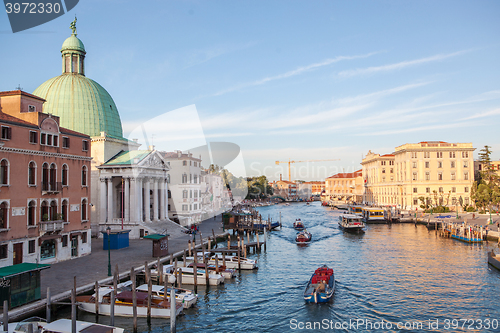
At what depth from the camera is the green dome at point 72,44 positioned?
173 feet

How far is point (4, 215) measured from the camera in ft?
94.7

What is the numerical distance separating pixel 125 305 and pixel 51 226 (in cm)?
1227

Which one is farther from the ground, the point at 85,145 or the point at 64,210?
the point at 85,145

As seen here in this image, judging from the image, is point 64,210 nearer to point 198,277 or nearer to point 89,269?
point 89,269

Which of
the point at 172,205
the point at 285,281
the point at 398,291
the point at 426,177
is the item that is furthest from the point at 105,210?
the point at 426,177

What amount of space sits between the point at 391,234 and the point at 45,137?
176 ft

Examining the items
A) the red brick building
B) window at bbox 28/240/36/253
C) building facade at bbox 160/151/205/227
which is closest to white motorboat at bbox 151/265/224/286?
the red brick building

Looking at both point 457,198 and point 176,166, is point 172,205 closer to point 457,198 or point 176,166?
point 176,166

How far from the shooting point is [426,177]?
321 feet

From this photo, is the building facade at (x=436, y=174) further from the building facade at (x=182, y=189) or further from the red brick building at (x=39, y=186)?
the red brick building at (x=39, y=186)

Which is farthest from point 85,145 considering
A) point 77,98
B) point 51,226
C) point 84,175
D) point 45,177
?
point 77,98

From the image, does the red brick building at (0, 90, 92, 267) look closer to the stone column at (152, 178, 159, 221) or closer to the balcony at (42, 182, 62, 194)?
the balcony at (42, 182, 62, 194)

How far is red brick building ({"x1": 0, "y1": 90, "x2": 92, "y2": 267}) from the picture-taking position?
95.8 feet

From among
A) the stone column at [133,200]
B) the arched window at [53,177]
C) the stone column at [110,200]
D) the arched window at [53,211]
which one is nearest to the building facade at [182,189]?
the stone column at [133,200]
